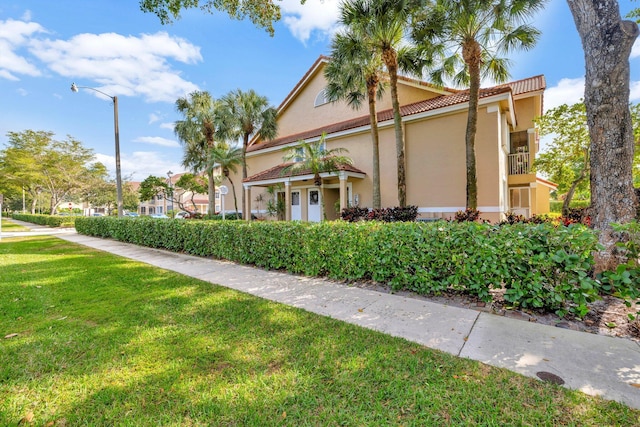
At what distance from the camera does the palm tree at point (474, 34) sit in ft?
28.9

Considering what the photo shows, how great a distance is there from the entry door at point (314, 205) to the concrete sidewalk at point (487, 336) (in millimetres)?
10362

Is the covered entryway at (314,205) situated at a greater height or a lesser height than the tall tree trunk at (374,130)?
lesser

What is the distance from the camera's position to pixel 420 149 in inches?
477

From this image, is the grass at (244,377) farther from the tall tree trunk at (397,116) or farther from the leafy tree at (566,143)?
the leafy tree at (566,143)

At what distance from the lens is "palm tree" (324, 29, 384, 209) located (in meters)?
10.3

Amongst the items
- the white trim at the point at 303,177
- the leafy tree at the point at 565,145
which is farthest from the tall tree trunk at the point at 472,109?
the leafy tree at the point at 565,145

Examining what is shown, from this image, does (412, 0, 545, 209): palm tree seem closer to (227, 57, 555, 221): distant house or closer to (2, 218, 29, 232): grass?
(227, 57, 555, 221): distant house

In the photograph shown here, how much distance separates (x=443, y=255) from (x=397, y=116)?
26.4 ft

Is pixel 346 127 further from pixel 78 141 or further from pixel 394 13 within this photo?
pixel 78 141

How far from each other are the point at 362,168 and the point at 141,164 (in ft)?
145

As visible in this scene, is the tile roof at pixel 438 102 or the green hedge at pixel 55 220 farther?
the green hedge at pixel 55 220

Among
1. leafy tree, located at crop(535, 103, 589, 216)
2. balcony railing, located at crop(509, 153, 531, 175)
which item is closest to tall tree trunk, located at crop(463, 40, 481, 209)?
balcony railing, located at crop(509, 153, 531, 175)

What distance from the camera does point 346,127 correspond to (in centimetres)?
1453

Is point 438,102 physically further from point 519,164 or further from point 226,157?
point 226,157
